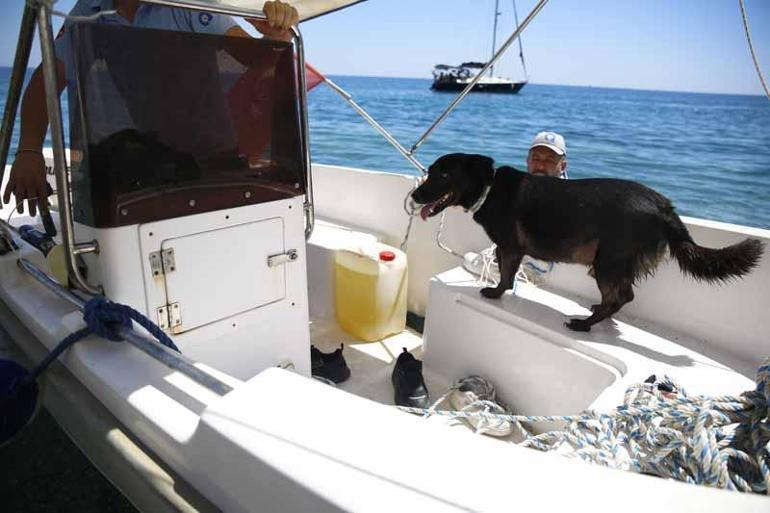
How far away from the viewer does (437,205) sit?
2385mm

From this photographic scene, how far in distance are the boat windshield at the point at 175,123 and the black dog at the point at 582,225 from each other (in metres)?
0.99

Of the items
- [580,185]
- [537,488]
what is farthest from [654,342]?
[537,488]

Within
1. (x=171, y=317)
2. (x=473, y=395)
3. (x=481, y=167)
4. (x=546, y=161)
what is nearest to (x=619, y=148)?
(x=546, y=161)

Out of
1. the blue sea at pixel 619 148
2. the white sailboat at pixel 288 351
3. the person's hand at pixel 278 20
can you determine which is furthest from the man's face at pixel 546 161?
the blue sea at pixel 619 148

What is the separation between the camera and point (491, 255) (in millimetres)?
2619

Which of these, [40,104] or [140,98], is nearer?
[140,98]

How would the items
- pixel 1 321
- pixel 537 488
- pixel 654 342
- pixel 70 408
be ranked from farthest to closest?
pixel 654 342 → pixel 1 321 → pixel 70 408 → pixel 537 488

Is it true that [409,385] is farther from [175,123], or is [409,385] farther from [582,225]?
[175,123]

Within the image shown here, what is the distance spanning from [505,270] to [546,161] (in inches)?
35.4

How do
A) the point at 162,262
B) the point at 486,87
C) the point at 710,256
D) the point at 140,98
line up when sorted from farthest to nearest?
the point at 486,87
the point at 710,256
the point at 162,262
the point at 140,98

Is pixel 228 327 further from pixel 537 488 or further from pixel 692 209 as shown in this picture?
pixel 692 209

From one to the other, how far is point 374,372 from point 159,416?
175cm

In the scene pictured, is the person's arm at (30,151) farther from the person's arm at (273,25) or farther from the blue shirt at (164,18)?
the person's arm at (273,25)

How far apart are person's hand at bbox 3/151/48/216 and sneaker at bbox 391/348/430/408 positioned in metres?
1.68
